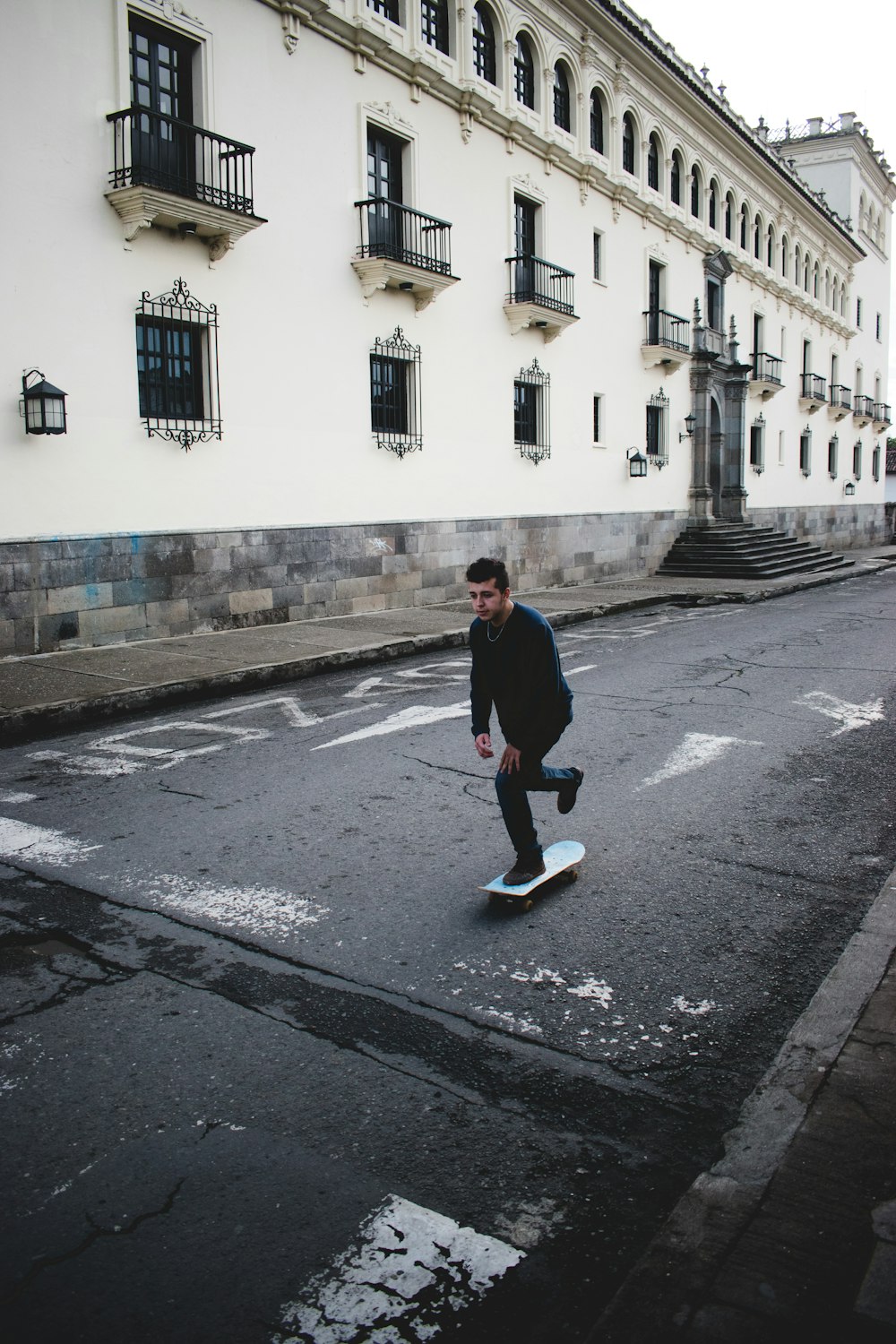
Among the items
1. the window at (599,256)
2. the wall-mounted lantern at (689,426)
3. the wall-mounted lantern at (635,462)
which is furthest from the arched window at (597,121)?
the wall-mounted lantern at (689,426)

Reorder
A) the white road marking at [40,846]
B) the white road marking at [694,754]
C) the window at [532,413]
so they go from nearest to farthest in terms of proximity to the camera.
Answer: the white road marking at [40,846]
the white road marking at [694,754]
the window at [532,413]

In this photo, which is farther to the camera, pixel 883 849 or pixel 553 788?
pixel 883 849

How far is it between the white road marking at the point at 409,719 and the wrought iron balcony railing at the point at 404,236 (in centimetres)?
900

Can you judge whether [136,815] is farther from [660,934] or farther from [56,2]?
[56,2]

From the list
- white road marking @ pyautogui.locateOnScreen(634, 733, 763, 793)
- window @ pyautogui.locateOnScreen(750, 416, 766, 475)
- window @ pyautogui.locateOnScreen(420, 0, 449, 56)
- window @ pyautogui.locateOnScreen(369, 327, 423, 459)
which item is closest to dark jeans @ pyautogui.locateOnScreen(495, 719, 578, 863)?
white road marking @ pyautogui.locateOnScreen(634, 733, 763, 793)

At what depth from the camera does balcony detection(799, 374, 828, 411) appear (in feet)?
119

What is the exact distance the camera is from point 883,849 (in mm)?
5219

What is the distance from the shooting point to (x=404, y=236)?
54.3 ft

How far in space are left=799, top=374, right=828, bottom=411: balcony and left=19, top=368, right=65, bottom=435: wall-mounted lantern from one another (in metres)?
30.7

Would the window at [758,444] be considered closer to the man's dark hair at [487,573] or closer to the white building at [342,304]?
the white building at [342,304]

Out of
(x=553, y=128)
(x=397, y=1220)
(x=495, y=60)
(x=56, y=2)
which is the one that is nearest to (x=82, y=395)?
(x=56, y=2)

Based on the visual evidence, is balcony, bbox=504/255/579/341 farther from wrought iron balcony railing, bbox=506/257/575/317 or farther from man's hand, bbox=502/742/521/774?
man's hand, bbox=502/742/521/774

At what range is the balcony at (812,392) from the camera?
36.1 m

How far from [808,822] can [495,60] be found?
17932 mm
